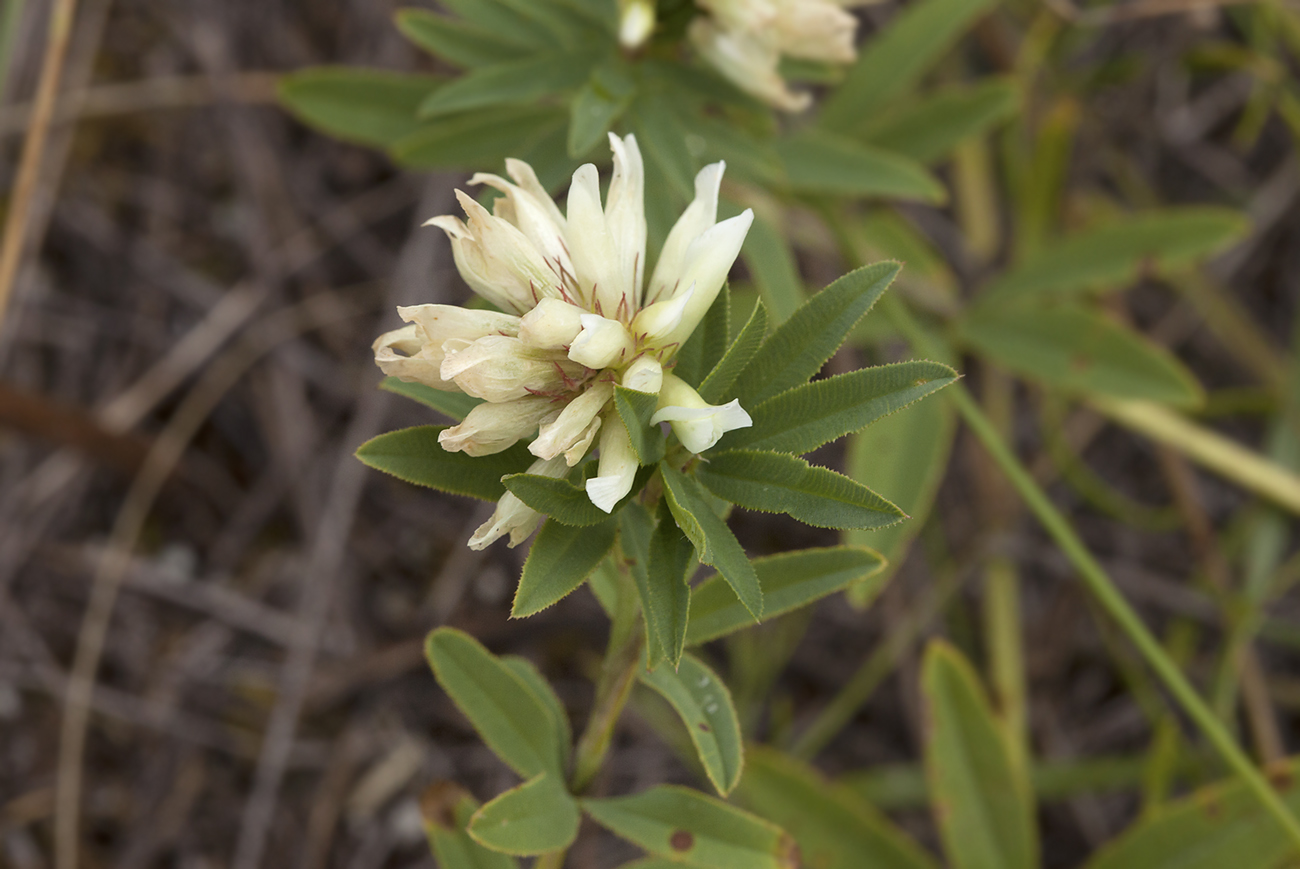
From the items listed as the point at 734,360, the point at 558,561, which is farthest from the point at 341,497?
the point at 734,360

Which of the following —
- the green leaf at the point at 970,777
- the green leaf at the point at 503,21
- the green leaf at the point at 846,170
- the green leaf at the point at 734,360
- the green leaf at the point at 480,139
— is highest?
the green leaf at the point at 503,21

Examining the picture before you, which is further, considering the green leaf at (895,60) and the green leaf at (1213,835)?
the green leaf at (895,60)

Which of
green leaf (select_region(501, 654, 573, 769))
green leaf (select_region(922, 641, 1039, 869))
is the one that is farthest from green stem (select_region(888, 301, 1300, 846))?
green leaf (select_region(501, 654, 573, 769))

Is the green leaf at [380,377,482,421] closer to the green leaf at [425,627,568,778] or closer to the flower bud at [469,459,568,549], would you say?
the flower bud at [469,459,568,549]

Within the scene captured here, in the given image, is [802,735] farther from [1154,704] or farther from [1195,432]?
[1195,432]

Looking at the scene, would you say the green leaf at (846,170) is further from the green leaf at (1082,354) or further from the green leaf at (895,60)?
the green leaf at (1082,354)

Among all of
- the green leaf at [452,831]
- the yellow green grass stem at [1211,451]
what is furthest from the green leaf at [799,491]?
the yellow green grass stem at [1211,451]
